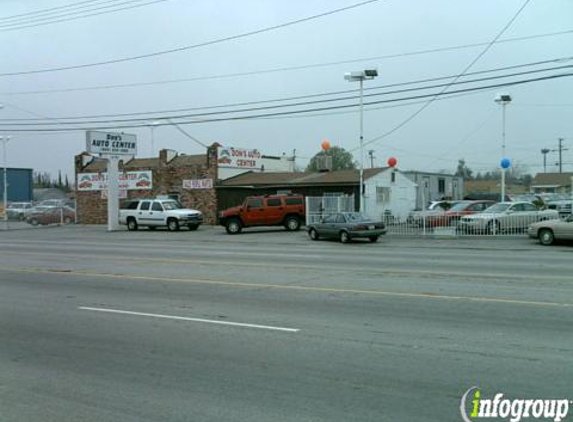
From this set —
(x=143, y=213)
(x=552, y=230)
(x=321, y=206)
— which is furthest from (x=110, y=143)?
(x=552, y=230)

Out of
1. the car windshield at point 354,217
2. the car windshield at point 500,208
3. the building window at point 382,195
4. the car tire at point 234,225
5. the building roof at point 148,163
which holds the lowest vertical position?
the car tire at point 234,225

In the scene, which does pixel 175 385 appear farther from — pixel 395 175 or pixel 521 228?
pixel 395 175

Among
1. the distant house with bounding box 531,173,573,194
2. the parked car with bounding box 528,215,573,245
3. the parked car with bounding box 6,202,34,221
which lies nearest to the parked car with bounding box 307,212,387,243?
the parked car with bounding box 528,215,573,245

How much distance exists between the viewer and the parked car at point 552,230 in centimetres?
2098

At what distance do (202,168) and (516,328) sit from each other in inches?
1380

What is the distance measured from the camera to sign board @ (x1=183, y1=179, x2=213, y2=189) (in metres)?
40.7

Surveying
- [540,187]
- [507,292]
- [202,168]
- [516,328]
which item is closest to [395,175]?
[202,168]

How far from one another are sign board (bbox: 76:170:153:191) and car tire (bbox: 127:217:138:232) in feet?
22.9

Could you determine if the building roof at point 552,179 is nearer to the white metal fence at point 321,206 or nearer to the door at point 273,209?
the white metal fence at point 321,206

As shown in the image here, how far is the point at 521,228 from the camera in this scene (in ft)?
84.0

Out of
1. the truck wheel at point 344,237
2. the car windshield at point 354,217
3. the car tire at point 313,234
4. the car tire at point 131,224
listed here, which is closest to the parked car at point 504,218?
the car windshield at point 354,217

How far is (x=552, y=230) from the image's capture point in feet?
70.7

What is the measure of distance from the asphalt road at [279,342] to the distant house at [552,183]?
86803 millimetres

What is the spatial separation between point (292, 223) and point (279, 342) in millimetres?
25445
